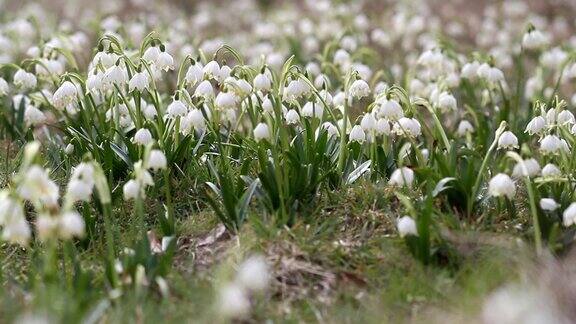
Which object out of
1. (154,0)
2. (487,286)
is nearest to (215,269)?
(487,286)

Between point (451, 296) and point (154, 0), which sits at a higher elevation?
point (154, 0)

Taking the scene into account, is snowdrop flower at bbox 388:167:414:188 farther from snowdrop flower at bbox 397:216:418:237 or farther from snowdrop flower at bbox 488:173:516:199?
snowdrop flower at bbox 488:173:516:199

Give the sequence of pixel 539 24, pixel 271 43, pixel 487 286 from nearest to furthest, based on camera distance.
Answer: pixel 487 286, pixel 271 43, pixel 539 24

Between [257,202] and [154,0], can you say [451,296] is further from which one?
[154,0]

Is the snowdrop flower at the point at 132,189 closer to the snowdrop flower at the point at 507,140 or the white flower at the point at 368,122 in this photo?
the white flower at the point at 368,122

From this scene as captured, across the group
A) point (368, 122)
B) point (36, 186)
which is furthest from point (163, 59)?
point (36, 186)

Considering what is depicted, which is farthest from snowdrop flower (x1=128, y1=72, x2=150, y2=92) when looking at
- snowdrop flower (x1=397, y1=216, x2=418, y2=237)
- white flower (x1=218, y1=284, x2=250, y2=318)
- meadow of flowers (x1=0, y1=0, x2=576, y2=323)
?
white flower (x1=218, y1=284, x2=250, y2=318)

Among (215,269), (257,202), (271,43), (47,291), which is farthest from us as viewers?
(271,43)
